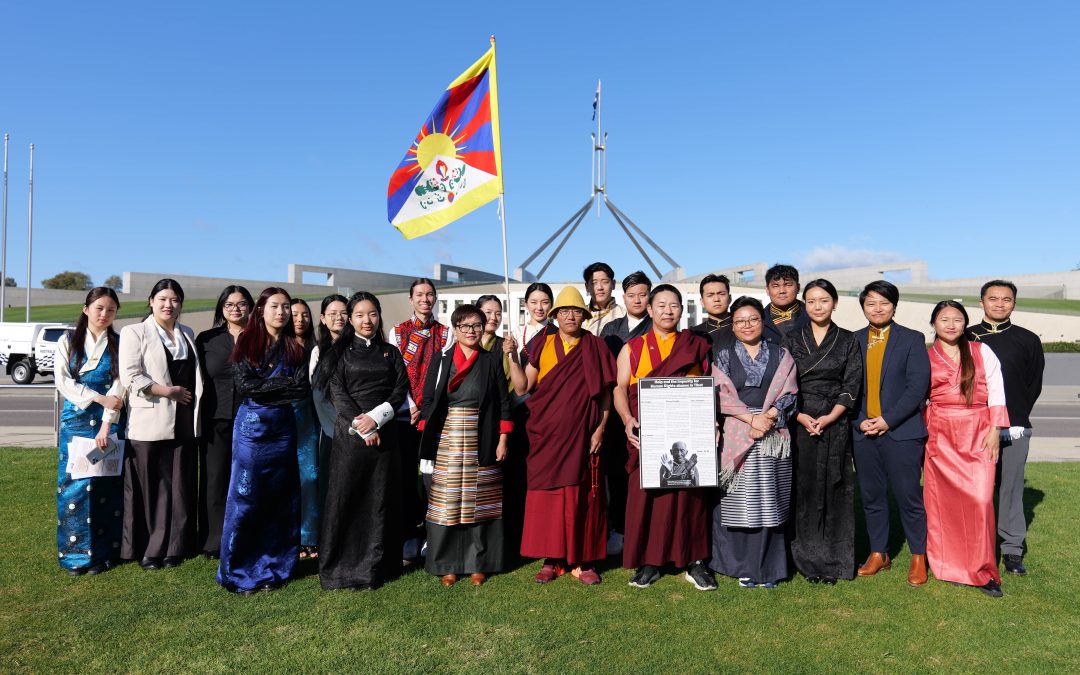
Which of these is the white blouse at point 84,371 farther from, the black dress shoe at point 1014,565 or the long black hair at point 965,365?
the black dress shoe at point 1014,565

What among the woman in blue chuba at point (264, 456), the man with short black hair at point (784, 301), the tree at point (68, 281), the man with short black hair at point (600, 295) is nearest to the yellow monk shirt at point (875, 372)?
the man with short black hair at point (784, 301)

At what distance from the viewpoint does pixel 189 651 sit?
10.7 feet

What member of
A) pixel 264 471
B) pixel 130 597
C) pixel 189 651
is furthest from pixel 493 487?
pixel 130 597

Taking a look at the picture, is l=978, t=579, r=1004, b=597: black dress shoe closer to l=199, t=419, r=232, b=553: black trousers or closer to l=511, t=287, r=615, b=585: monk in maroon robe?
l=511, t=287, r=615, b=585: monk in maroon robe

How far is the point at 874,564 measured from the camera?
4418 millimetres

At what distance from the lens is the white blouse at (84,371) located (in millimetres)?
4316

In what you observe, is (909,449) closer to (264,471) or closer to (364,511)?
(364,511)

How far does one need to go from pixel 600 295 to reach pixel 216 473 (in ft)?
9.72

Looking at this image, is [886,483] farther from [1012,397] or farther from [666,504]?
[666,504]

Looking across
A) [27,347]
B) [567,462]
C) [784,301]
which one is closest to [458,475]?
[567,462]

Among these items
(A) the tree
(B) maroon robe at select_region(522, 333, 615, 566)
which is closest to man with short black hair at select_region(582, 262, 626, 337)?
(B) maroon robe at select_region(522, 333, 615, 566)

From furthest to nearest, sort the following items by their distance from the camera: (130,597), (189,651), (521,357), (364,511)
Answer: (521,357)
(364,511)
(130,597)
(189,651)

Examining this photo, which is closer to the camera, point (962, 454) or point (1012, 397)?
point (962, 454)

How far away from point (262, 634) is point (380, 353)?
161 centimetres
